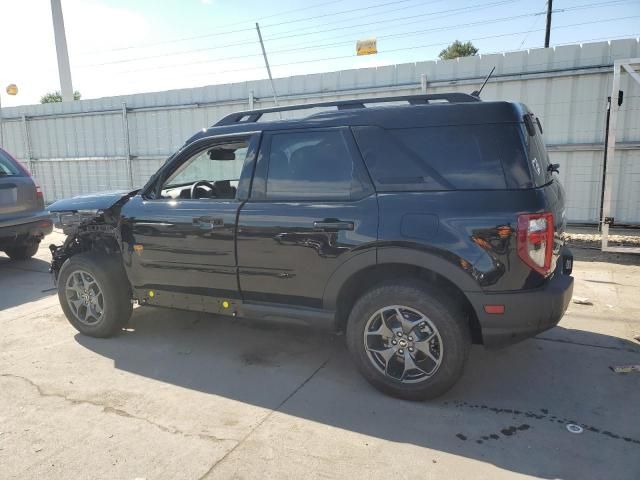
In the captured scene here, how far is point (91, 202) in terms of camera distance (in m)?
4.48

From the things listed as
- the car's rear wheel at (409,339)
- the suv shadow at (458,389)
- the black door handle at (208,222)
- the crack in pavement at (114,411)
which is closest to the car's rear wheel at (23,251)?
the suv shadow at (458,389)

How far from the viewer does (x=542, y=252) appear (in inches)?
116

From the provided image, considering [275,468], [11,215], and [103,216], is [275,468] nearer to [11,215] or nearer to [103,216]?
[103,216]

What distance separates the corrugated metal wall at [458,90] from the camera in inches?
310

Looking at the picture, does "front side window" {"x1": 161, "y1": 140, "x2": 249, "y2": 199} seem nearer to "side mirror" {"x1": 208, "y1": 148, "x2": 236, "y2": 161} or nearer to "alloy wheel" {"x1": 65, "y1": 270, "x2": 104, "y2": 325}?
"side mirror" {"x1": 208, "y1": 148, "x2": 236, "y2": 161}

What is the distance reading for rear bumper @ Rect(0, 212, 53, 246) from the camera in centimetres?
676

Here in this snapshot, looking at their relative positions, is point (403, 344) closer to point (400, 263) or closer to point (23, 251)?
point (400, 263)

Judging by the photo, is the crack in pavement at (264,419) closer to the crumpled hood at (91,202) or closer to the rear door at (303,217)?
the rear door at (303,217)

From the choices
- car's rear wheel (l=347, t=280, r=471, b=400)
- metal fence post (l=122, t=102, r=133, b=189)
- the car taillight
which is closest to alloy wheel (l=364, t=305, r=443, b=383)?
car's rear wheel (l=347, t=280, r=471, b=400)

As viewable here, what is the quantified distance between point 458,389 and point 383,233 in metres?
1.27

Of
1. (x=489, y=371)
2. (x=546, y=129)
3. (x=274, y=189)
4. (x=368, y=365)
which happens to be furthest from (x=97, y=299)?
(x=546, y=129)

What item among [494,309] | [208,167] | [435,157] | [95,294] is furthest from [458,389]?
[95,294]

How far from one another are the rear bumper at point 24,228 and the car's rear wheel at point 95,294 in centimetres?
290

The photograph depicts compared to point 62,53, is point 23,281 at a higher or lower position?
lower
